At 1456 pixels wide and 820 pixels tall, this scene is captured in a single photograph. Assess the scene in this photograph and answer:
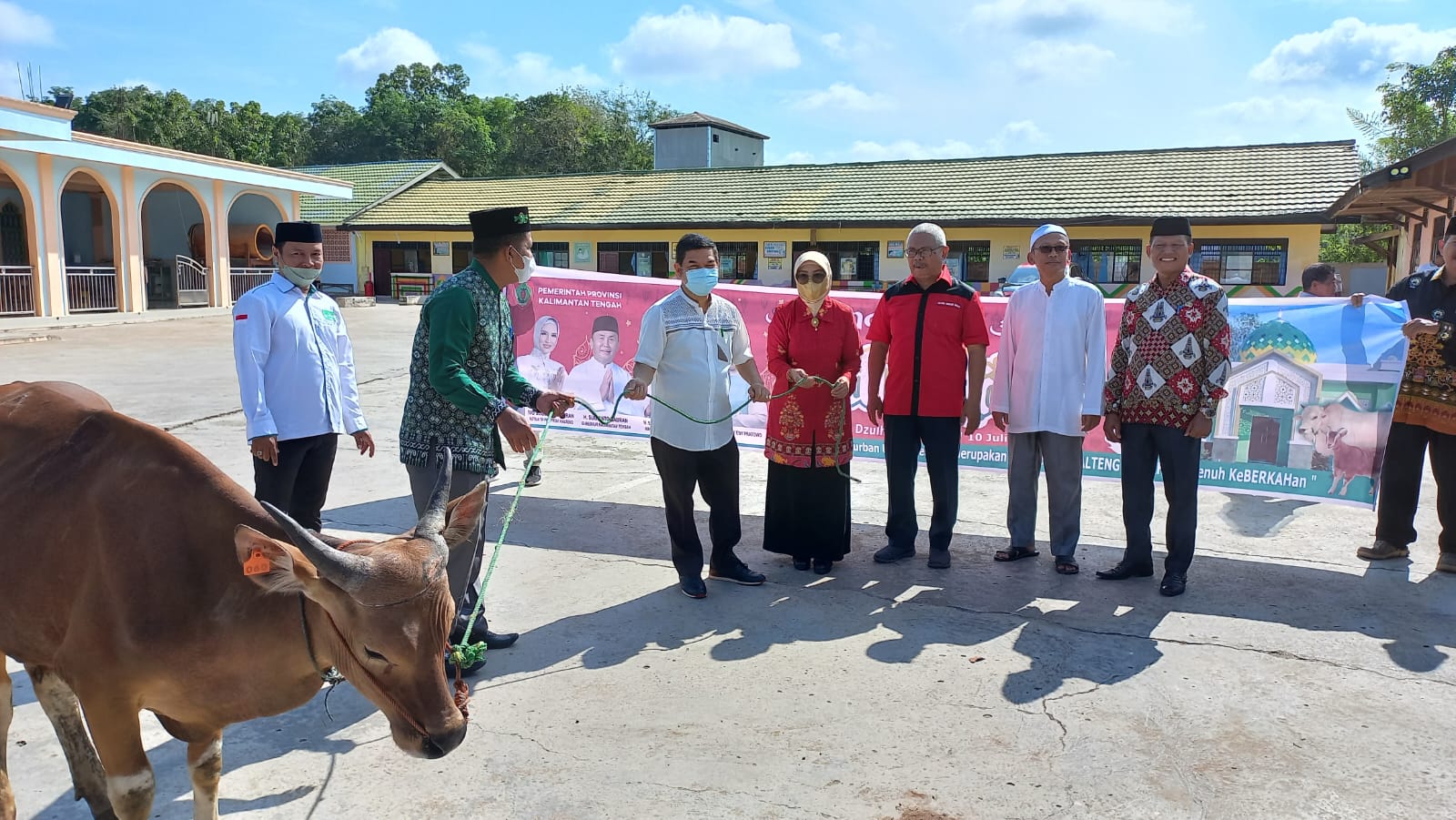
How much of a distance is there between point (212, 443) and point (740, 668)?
6.31 meters

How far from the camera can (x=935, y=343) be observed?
5434 mm

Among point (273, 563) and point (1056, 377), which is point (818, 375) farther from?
point (273, 563)

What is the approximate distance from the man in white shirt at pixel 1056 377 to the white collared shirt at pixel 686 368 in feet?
5.64

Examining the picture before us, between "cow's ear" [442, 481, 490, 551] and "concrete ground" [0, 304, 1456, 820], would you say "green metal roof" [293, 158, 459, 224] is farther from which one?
"cow's ear" [442, 481, 490, 551]

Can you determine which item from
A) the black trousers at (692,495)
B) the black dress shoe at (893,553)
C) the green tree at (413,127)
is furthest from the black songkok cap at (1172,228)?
the green tree at (413,127)

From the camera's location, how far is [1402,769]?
330 cm

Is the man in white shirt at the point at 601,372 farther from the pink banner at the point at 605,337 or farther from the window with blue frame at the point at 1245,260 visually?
the window with blue frame at the point at 1245,260

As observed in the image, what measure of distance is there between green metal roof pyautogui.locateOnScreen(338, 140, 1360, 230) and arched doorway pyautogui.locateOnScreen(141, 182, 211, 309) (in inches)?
185

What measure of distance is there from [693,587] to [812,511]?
2.88 ft

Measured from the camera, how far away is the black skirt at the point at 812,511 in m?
5.48

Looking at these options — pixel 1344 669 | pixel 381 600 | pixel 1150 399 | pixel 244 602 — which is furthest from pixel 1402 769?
pixel 244 602

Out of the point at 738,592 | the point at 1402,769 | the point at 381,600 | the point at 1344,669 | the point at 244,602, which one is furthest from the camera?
the point at 738,592

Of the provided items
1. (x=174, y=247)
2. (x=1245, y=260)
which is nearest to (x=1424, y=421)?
(x=1245, y=260)

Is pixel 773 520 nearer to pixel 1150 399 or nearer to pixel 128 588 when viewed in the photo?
pixel 1150 399
